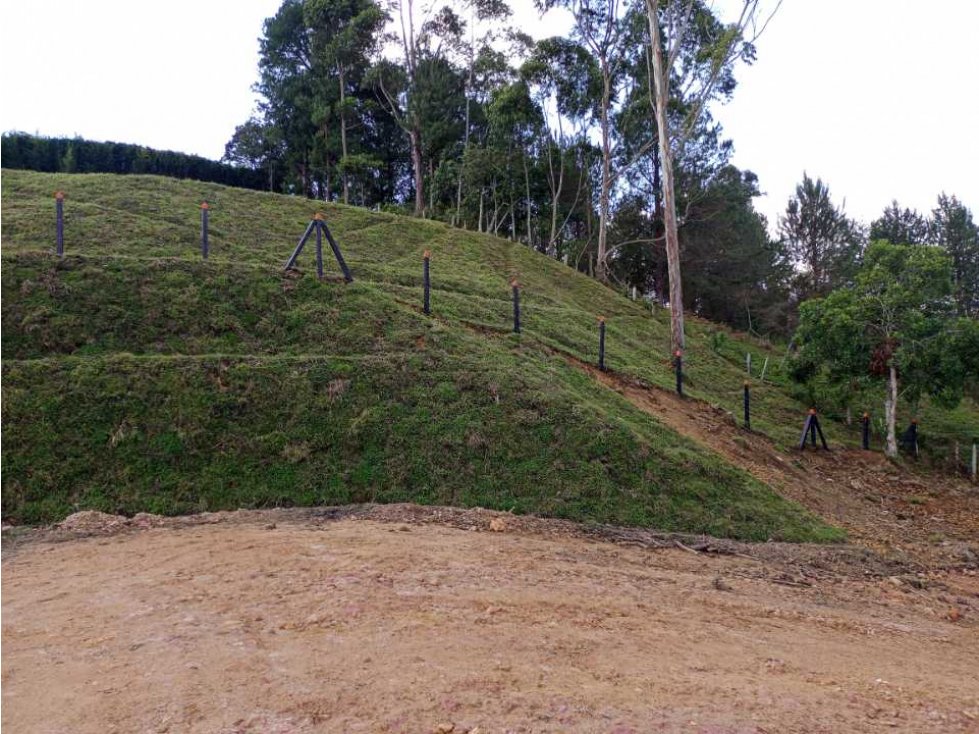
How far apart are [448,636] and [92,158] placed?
31.0 metres

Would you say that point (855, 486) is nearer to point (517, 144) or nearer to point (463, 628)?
point (463, 628)

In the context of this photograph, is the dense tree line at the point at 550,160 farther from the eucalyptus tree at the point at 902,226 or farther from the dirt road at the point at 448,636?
the dirt road at the point at 448,636

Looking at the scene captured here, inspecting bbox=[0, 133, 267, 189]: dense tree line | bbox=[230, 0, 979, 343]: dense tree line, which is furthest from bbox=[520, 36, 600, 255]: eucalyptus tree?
bbox=[0, 133, 267, 189]: dense tree line

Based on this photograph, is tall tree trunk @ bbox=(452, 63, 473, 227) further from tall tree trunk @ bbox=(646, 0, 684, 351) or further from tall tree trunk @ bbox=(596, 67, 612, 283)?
tall tree trunk @ bbox=(646, 0, 684, 351)

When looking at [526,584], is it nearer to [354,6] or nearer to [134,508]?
[134,508]

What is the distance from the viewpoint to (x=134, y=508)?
24.9 ft

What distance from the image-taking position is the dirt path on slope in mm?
9680

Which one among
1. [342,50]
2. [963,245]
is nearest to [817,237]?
[963,245]

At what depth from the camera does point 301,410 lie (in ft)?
30.3

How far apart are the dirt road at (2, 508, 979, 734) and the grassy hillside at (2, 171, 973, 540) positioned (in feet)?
2.82

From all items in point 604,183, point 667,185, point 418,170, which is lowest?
point 667,185

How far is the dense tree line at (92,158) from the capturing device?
92.3 ft

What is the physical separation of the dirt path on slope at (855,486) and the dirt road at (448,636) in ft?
6.89

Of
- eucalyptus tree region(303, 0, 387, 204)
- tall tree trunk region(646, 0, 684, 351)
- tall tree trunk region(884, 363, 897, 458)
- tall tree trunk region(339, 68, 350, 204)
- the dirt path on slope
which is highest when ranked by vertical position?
eucalyptus tree region(303, 0, 387, 204)
